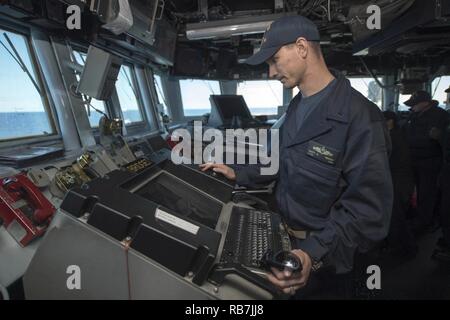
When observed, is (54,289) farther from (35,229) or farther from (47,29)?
(47,29)

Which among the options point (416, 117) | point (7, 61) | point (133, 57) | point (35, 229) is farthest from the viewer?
point (416, 117)

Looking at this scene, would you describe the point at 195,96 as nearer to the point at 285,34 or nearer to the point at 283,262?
the point at 285,34

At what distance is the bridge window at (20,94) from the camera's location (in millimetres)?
1735

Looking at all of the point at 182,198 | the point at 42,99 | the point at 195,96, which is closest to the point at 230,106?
the point at 195,96

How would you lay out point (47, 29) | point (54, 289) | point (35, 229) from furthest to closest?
1. point (47, 29)
2. point (35, 229)
3. point (54, 289)

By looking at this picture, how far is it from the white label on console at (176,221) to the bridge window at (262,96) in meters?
4.93

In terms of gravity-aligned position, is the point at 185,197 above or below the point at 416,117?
below

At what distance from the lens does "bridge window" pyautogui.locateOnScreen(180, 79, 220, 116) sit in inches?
185

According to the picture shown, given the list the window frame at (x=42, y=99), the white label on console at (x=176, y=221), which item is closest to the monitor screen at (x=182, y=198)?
the white label on console at (x=176, y=221)

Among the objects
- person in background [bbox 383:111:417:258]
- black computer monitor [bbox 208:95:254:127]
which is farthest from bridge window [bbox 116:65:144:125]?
person in background [bbox 383:111:417:258]

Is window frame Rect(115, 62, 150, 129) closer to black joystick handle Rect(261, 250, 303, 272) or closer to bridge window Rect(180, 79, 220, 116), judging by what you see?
bridge window Rect(180, 79, 220, 116)

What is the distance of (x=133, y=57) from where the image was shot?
3041 millimetres

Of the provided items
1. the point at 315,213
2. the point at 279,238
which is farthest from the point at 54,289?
the point at 315,213

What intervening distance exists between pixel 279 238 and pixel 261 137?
5.47 feet
